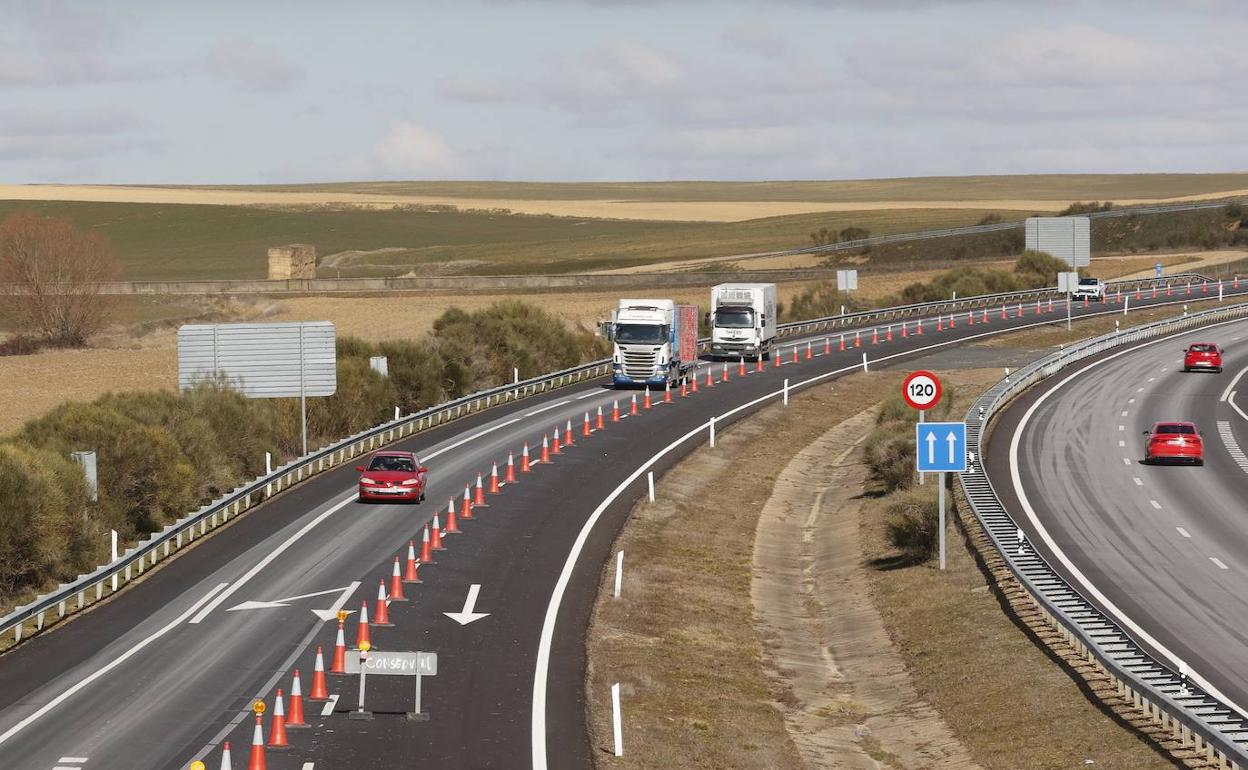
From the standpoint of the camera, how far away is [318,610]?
31.9 m

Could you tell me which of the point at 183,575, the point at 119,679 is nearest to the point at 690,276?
the point at 183,575

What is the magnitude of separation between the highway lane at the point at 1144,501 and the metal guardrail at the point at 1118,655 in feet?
2.89

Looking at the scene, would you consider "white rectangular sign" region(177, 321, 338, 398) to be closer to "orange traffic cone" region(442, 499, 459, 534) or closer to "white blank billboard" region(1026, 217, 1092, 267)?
"orange traffic cone" region(442, 499, 459, 534)

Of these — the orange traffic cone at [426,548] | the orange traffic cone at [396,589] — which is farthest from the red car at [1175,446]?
the orange traffic cone at [396,589]

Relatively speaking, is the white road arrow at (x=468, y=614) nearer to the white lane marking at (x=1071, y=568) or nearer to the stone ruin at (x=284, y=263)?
the white lane marking at (x=1071, y=568)

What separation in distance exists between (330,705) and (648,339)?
4402 cm

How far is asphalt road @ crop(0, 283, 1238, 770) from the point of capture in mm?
23000

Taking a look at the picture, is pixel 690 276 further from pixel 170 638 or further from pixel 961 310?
pixel 170 638

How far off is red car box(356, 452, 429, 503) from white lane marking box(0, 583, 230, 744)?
946cm

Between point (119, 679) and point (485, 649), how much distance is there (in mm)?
6071

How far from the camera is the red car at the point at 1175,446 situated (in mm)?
52188

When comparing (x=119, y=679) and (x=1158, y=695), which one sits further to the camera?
(x=119, y=679)

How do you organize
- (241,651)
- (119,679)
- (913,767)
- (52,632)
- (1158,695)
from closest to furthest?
(1158,695) < (913,767) < (119,679) < (241,651) < (52,632)

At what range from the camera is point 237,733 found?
76.5ft
